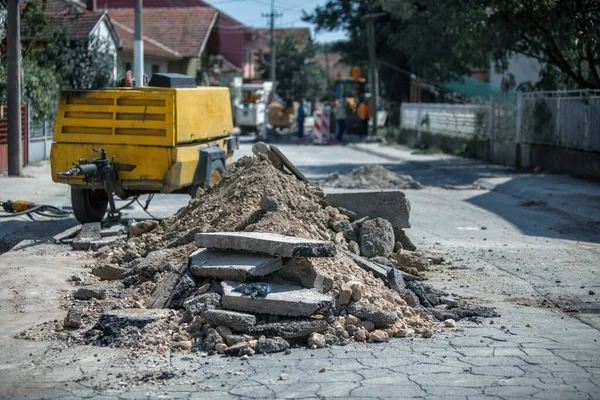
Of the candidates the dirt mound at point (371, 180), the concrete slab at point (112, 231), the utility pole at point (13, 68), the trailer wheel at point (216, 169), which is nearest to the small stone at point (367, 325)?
the concrete slab at point (112, 231)

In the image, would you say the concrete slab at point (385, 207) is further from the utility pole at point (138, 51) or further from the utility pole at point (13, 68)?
the utility pole at point (138, 51)

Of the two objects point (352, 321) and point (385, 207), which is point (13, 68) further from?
point (352, 321)

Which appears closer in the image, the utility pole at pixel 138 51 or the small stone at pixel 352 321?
the small stone at pixel 352 321

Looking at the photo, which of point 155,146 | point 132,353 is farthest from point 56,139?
point 132,353

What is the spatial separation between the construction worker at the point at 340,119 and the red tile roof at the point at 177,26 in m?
12.6

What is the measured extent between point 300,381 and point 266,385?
25 centimetres

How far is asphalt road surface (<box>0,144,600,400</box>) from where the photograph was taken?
5746 millimetres

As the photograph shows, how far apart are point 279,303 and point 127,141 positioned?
6.28 meters

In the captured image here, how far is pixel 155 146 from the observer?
12.4m

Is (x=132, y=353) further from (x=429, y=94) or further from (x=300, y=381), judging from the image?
(x=429, y=94)

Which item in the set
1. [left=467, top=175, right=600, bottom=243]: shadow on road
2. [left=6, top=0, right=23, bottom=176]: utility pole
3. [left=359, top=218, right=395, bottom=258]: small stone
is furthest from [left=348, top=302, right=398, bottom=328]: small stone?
[left=6, top=0, right=23, bottom=176]: utility pole

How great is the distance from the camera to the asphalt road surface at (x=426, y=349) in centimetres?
575

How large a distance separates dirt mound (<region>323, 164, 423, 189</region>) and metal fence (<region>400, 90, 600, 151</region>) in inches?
181

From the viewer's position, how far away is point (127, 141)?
40.9 ft
